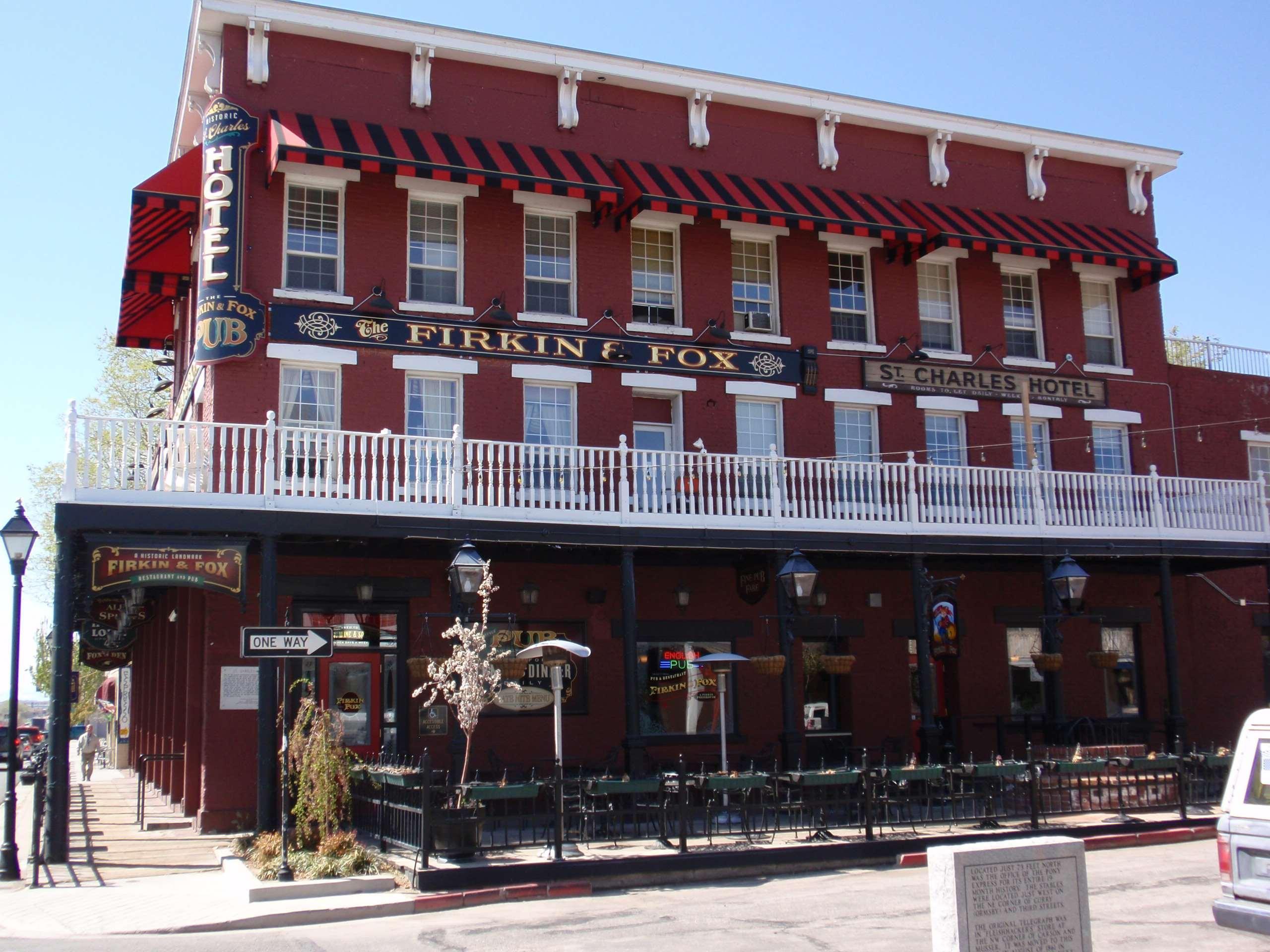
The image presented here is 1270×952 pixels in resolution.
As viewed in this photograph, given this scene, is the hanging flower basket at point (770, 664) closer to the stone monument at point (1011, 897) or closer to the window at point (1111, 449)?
the window at point (1111, 449)

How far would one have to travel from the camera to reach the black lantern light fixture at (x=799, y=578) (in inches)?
706

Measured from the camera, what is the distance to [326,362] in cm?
1911

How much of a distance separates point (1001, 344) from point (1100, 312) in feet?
9.38

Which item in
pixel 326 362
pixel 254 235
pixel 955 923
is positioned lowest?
pixel 955 923

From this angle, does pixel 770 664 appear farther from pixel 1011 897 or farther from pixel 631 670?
pixel 1011 897

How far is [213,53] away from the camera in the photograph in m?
19.3

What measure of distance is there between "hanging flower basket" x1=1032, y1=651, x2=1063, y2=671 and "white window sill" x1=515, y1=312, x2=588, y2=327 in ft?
31.0

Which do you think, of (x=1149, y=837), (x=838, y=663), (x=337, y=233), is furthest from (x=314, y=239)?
(x=1149, y=837)

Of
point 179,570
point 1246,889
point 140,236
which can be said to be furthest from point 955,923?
point 140,236

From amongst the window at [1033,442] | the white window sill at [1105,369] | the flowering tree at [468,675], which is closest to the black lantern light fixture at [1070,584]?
the window at [1033,442]

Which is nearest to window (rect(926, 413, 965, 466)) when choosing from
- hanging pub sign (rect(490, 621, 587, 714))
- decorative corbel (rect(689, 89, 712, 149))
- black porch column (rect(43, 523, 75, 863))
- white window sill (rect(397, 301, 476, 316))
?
decorative corbel (rect(689, 89, 712, 149))

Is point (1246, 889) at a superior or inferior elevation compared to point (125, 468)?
inferior

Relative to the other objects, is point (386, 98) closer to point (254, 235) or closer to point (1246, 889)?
point (254, 235)

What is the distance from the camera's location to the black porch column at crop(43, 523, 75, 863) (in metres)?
14.3
